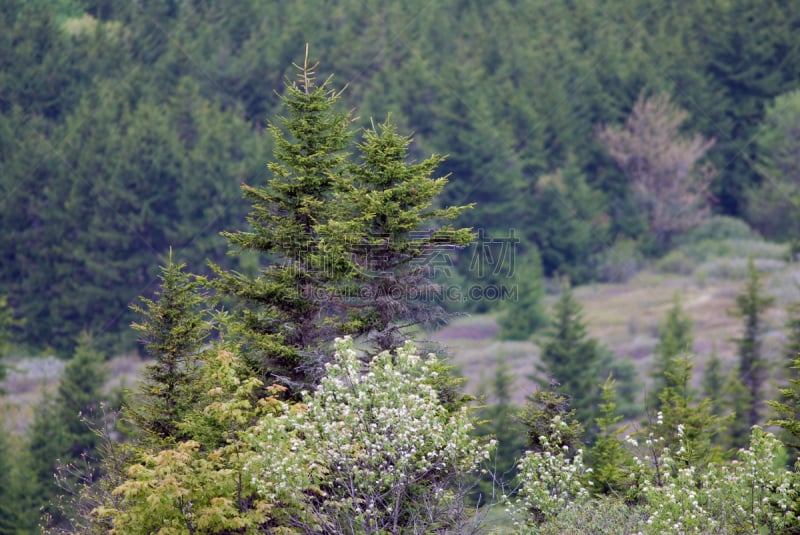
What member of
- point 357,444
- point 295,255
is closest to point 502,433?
point 295,255

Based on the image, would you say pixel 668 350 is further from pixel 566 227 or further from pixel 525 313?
pixel 566 227

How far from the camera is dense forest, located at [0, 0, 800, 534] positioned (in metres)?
18.2

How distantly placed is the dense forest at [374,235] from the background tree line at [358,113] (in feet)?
0.83

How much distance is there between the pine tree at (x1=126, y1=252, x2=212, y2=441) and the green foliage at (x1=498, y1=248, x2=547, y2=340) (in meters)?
48.6

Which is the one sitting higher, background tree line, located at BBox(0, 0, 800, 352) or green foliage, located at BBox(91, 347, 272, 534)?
background tree line, located at BBox(0, 0, 800, 352)

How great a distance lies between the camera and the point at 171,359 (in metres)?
24.3

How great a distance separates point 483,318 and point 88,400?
3785cm

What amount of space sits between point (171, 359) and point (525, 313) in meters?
50.0

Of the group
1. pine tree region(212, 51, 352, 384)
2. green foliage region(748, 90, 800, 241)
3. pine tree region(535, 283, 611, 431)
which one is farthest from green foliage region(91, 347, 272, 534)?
green foliage region(748, 90, 800, 241)

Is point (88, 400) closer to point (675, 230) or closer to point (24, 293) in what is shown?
point (24, 293)

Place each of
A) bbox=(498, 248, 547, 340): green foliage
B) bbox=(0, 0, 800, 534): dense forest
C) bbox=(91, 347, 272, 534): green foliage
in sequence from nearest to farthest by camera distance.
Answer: bbox=(91, 347, 272, 534): green foliage < bbox=(0, 0, 800, 534): dense forest < bbox=(498, 248, 547, 340): green foliage

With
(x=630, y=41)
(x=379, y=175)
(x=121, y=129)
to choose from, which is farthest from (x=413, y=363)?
(x=630, y=41)

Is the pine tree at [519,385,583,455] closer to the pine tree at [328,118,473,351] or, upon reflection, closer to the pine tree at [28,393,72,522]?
the pine tree at [328,118,473,351]

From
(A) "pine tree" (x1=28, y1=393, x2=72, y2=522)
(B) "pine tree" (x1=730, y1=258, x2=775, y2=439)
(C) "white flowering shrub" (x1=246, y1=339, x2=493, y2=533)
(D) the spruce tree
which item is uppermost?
(C) "white flowering shrub" (x1=246, y1=339, x2=493, y2=533)
